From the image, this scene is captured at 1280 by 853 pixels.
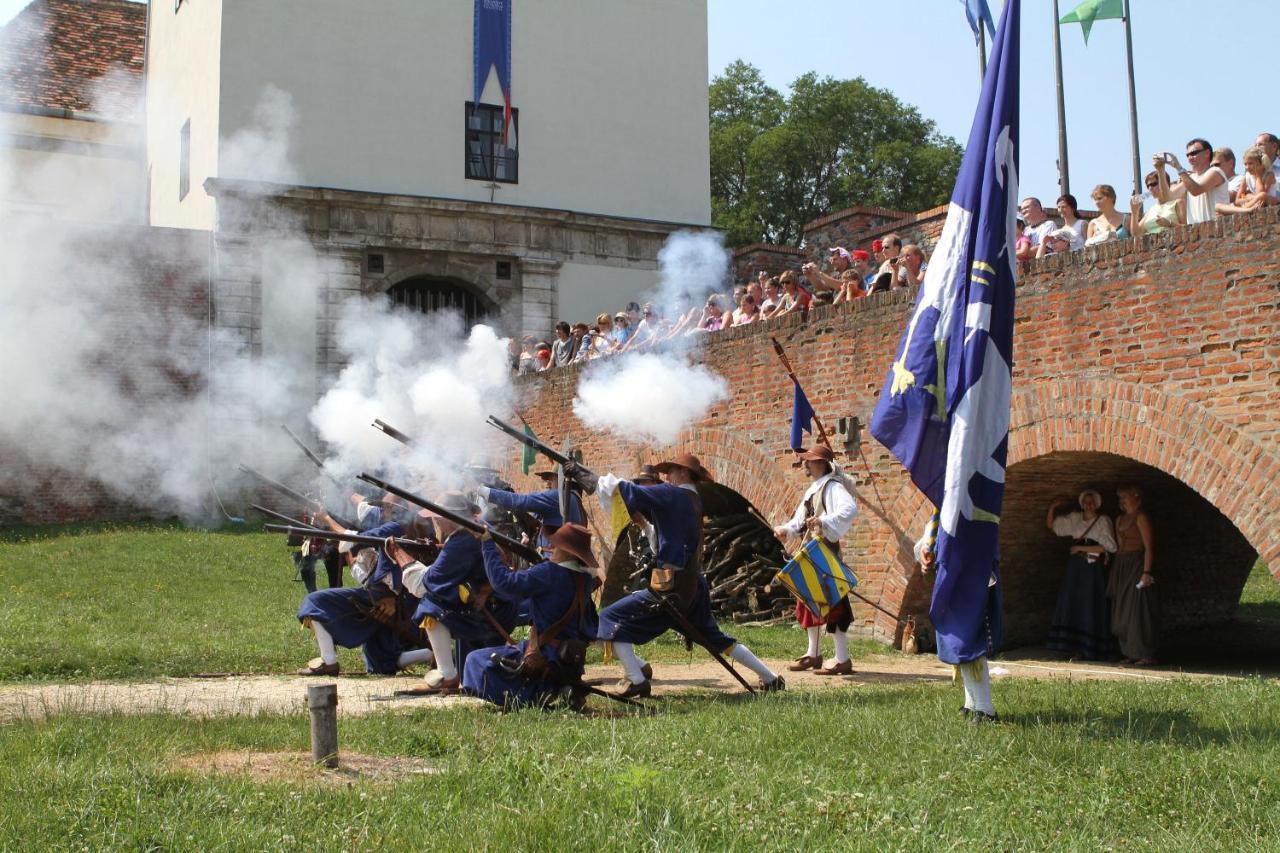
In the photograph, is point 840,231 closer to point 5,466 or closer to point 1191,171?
point 1191,171

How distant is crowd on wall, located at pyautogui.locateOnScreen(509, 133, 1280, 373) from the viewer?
9490 millimetres

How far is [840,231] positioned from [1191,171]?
10.8m

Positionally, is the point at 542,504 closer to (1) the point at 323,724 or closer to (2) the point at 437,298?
(1) the point at 323,724

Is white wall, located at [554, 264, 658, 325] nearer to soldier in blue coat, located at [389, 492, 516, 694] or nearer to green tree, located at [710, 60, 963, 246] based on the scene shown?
green tree, located at [710, 60, 963, 246]

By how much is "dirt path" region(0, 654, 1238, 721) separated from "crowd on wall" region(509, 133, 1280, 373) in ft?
11.3

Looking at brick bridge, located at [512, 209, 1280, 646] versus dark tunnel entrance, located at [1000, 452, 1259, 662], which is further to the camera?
dark tunnel entrance, located at [1000, 452, 1259, 662]

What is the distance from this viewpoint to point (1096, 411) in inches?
404

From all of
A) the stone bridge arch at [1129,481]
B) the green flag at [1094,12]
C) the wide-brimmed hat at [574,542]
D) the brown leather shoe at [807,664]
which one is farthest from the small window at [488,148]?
the wide-brimmed hat at [574,542]

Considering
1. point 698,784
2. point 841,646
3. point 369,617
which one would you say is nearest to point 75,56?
point 369,617

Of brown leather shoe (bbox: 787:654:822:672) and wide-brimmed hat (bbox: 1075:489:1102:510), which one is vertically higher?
wide-brimmed hat (bbox: 1075:489:1102:510)

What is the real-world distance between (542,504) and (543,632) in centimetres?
195

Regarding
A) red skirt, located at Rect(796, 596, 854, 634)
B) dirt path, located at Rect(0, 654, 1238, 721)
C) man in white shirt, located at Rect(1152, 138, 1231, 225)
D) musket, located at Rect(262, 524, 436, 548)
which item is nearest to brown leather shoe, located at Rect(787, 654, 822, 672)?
dirt path, located at Rect(0, 654, 1238, 721)

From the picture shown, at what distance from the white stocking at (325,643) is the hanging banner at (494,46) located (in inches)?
723

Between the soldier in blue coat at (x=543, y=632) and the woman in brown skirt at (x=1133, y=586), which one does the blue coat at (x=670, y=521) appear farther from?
the woman in brown skirt at (x=1133, y=586)
